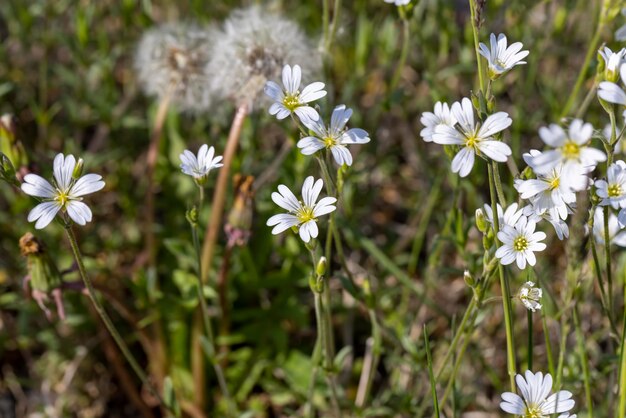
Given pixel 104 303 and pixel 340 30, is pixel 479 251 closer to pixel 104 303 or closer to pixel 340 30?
pixel 340 30

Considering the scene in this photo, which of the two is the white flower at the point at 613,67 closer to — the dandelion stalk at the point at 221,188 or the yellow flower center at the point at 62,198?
the dandelion stalk at the point at 221,188

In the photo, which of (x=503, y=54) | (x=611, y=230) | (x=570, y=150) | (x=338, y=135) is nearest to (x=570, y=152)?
(x=570, y=150)

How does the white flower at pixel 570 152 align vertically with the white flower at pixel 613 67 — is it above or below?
below

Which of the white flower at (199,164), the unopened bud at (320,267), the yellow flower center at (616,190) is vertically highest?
the yellow flower center at (616,190)

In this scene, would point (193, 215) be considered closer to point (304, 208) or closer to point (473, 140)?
point (304, 208)

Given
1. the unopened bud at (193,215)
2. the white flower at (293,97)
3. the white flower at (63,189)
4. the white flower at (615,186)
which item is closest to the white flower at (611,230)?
the white flower at (615,186)

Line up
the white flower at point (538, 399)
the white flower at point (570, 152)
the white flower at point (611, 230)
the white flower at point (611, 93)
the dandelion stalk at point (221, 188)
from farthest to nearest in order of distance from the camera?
the dandelion stalk at point (221, 188)
the white flower at point (611, 230)
the white flower at point (538, 399)
the white flower at point (611, 93)
the white flower at point (570, 152)

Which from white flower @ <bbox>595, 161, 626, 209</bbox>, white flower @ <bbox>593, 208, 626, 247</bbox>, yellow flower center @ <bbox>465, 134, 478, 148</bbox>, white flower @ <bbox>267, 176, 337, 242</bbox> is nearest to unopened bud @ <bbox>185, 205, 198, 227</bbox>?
white flower @ <bbox>267, 176, 337, 242</bbox>
